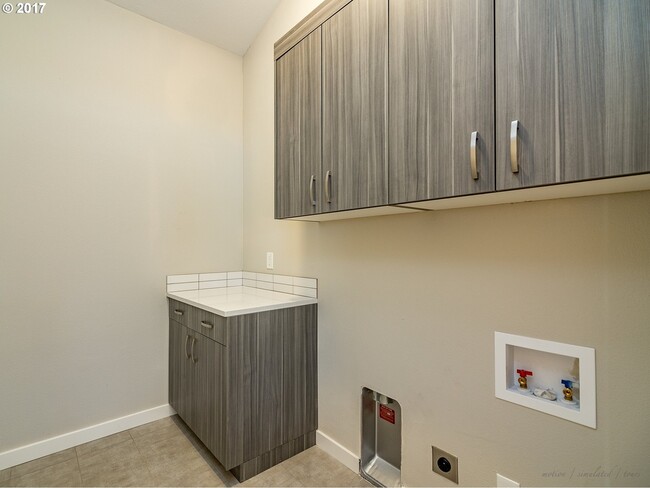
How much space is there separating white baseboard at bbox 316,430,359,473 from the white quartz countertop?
2.71 feet

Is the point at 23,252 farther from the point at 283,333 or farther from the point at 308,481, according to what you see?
the point at 308,481

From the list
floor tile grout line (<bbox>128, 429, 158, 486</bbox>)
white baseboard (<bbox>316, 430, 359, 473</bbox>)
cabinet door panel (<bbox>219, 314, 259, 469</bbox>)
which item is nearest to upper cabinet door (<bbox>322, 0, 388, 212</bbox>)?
cabinet door panel (<bbox>219, 314, 259, 469</bbox>)

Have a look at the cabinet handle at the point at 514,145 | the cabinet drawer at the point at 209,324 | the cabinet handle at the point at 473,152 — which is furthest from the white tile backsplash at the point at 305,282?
the cabinet handle at the point at 514,145

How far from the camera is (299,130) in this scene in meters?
1.71

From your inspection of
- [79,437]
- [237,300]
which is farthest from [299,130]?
[79,437]

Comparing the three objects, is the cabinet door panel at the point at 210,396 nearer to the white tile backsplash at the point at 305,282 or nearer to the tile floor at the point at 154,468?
the tile floor at the point at 154,468

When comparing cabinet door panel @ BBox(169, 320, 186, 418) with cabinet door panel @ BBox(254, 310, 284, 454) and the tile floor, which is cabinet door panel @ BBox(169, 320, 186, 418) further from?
cabinet door panel @ BBox(254, 310, 284, 454)

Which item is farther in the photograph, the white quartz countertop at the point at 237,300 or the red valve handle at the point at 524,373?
the white quartz countertop at the point at 237,300

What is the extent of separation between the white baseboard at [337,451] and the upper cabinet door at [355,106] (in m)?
1.39

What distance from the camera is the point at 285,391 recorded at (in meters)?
1.86

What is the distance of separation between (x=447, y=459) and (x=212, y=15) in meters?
3.06

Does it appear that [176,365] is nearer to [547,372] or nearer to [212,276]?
[212,276]

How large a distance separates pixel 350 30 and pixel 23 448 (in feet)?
9.30

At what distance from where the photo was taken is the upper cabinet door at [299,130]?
1609 millimetres
